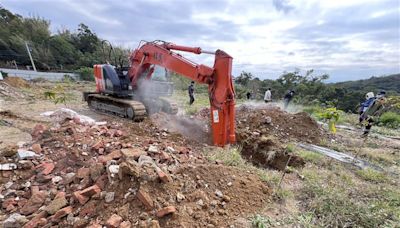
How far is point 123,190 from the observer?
113 inches

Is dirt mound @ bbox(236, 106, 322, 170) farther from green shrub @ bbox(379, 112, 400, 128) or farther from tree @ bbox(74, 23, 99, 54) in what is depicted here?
tree @ bbox(74, 23, 99, 54)

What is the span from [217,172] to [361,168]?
3.49 metres

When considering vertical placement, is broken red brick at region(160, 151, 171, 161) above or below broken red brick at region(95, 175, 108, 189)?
above

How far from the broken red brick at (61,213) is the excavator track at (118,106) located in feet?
14.4

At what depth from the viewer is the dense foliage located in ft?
97.5

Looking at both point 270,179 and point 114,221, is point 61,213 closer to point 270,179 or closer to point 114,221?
point 114,221

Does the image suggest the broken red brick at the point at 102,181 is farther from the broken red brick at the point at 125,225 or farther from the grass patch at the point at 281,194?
the grass patch at the point at 281,194

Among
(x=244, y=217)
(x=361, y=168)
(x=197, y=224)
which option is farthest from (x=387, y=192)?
(x=197, y=224)

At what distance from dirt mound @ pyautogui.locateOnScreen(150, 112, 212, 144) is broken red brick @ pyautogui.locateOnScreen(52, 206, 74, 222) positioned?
3626 millimetres

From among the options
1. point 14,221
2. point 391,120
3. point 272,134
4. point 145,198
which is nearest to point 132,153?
point 145,198

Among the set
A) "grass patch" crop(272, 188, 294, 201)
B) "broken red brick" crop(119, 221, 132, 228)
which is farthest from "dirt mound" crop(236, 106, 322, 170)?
"broken red brick" crop(119, 221, 132, 228)

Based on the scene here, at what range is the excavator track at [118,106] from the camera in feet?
23.6

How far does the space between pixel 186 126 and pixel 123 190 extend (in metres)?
4.35

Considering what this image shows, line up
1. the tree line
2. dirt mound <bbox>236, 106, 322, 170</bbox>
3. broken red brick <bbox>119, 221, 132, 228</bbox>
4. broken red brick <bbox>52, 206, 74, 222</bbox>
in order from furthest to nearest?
the tree line → dirt mound <bbox>236, 106, 322, 170</bbox> → broken red brick <bbox>52, 206, 74, 222</bbox> → broken red brick <bbox>119, 221, 132, 228</bbox>
